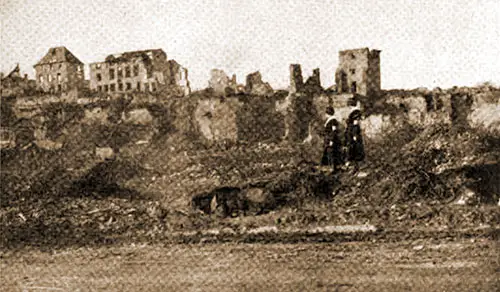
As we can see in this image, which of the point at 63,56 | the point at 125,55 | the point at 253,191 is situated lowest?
the point at 253,191

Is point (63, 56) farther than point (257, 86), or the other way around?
point (257, 86)

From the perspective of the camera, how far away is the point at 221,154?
14.5m

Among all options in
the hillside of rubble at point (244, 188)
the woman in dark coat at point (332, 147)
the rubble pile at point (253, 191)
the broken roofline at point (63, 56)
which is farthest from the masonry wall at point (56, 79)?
the woman in dark coat at point (332, 147)

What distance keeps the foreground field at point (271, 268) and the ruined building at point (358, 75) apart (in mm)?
6322

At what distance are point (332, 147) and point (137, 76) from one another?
14.3m

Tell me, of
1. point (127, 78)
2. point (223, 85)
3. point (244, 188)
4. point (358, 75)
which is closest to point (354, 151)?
point (244, 188)

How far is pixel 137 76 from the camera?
23.8m

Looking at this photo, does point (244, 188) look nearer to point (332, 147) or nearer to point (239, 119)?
point (332, 147)

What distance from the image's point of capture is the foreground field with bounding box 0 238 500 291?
21.6ft

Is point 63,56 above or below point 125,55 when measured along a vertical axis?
below

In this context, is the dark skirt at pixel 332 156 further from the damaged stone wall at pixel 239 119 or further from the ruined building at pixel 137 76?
the ruined building at pixel 137 76

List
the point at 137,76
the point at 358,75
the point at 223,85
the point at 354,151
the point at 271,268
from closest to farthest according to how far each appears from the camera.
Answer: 1. the point at 271,268
2. the point at 354,151
3. the point at 358,75
4. the point at 223,85
5. the point at 137,76

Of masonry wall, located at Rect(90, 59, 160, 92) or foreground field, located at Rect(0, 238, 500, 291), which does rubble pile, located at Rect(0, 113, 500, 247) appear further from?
masonry wall, located at Rect(90, 59, 160, 92)

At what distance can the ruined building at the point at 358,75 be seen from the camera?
13.5 meters
